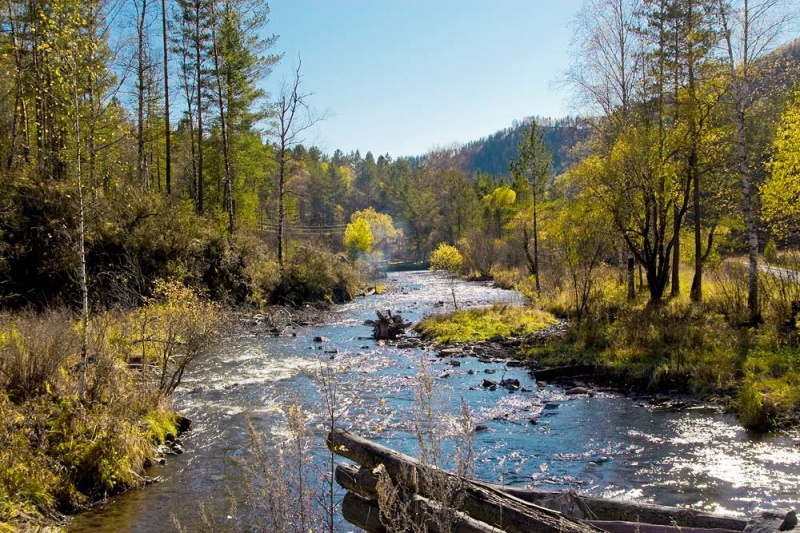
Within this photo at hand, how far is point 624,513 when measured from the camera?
14.5 feet

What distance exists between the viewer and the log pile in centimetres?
374

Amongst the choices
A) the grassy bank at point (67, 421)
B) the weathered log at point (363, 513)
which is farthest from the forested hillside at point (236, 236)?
the weathered log at point (363, 513)

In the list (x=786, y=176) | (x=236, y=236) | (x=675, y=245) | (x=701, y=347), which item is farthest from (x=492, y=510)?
(x=236, y=236)

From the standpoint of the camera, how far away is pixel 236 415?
424 inches

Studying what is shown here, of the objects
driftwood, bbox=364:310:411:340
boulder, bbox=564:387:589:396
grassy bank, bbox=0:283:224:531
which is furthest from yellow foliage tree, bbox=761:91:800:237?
grassy bank, bbox=0:283:224:531

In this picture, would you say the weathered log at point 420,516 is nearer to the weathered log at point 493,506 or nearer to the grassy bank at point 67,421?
the weathered log at point 493,506

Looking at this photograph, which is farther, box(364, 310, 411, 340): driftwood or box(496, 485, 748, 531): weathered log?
box(364, 310, 411, 340): driftwood

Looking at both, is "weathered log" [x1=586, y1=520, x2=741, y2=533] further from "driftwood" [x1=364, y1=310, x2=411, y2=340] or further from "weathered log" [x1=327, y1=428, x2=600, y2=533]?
"driftwood" [x1=364, y1=310, x2=411, y2=340]

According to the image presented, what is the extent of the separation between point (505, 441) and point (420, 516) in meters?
5.70

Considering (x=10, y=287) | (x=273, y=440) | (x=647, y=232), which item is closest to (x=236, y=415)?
(x=273, y=440)

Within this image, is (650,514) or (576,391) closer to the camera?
(650,514)

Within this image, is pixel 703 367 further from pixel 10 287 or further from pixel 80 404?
pixel 10 287

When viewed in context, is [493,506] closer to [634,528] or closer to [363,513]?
Result: [634,528]

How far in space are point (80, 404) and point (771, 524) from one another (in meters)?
8.52
